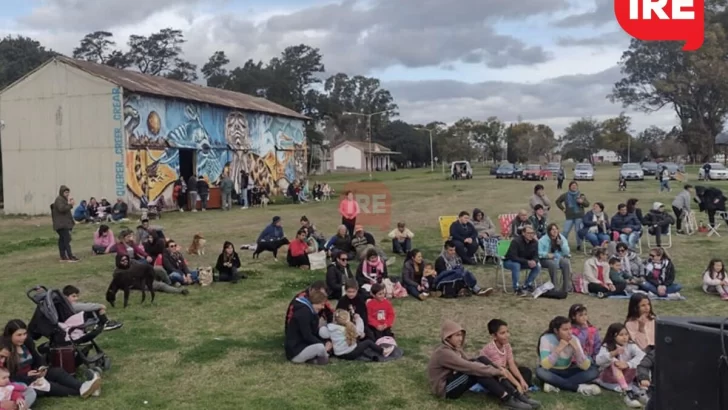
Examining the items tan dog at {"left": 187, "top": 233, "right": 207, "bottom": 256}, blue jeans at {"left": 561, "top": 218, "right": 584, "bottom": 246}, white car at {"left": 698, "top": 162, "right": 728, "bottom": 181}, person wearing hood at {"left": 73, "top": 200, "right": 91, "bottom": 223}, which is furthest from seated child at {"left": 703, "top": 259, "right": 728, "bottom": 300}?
white car at {"left": 698, "top": 162, "right": 728, "bottom": 181}

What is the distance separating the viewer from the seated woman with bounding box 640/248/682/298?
11.0 meters

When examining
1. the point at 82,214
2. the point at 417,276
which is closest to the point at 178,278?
the point at 417,276

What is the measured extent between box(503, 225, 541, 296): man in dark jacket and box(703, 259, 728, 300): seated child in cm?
285

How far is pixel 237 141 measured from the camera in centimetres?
3297

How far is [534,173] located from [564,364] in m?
46.7

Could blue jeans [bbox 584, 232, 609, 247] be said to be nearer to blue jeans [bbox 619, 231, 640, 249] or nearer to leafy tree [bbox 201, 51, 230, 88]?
blue jeans [bbox 619, 231, 640, 249]

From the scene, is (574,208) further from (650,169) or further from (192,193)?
(650,169)

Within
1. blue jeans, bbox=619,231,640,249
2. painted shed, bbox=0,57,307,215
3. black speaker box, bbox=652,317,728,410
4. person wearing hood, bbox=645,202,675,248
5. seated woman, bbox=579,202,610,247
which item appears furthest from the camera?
painted shed, bbox=0,57,307,215

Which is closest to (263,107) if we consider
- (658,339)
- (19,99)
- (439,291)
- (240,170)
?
(240,170)

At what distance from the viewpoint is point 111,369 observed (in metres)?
7.38

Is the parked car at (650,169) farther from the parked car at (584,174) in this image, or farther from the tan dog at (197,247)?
the tan dog at (197,247)

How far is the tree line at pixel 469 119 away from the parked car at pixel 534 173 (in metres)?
26.8

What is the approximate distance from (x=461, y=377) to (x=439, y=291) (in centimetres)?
485

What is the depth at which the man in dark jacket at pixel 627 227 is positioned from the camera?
48.2 feet
